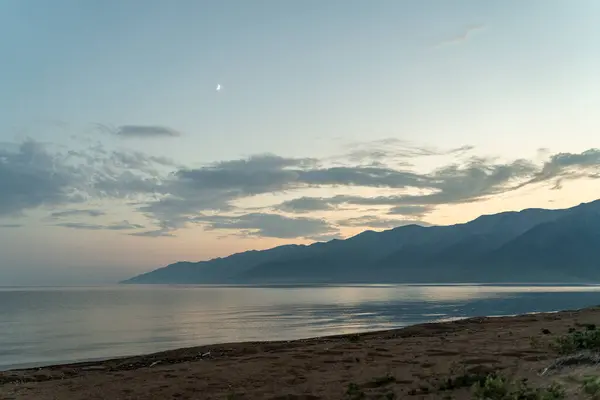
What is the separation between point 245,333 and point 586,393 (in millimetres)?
36468

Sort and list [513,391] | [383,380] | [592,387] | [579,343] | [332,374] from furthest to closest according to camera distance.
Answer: [332,374], [579,343], [383,380], [513,391], [592,387]

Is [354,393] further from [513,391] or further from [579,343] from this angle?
[579,343]

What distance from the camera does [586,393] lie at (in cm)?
780

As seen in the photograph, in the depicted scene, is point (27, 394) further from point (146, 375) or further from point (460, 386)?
point (460, 386)

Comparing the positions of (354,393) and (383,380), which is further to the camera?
(383,380)

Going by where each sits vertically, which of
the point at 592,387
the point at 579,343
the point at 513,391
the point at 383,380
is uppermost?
the point at 592,387

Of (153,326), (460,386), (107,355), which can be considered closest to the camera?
(460,386)

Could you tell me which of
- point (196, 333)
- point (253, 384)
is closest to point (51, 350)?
point (196, 333)

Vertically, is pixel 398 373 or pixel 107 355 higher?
pixel 398 373

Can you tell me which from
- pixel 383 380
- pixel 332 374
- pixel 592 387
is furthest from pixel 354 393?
pixel 592 387

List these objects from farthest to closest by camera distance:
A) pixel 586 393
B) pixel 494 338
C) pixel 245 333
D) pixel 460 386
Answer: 1. pixel 245 333
2. pixel 494 338
3. pixel 460 386
4. pixel 586 393

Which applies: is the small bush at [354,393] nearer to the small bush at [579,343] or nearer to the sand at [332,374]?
the sand at [332,374]

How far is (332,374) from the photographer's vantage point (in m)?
14.0

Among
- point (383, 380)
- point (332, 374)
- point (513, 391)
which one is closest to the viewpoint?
point (513, 391)
